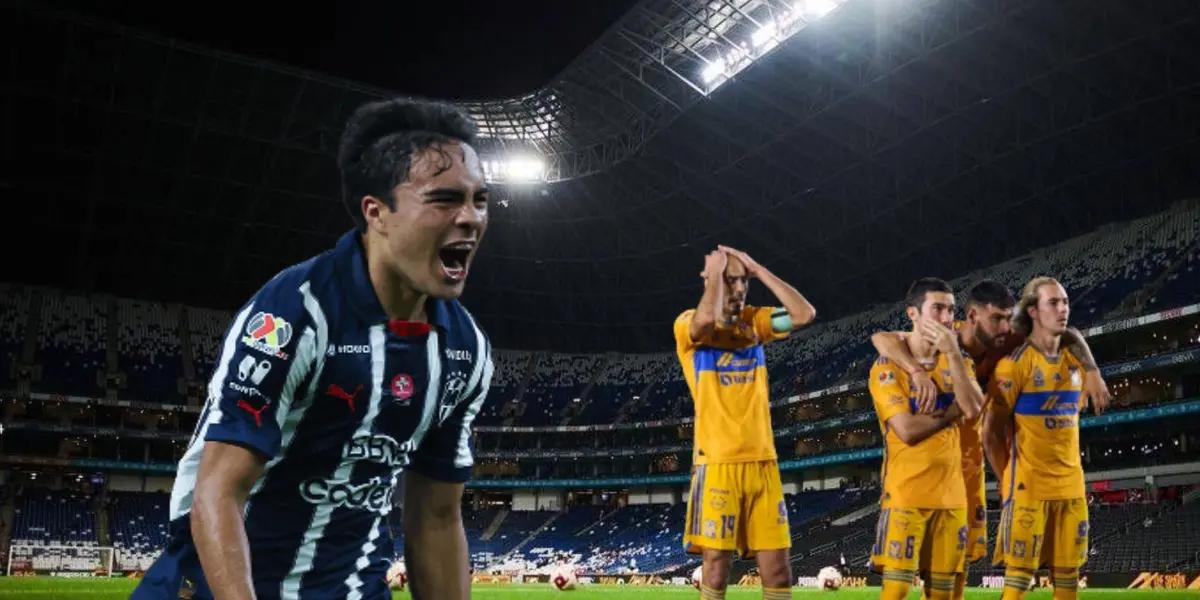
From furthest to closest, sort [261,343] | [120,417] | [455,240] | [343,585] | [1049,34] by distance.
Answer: [120,417], [1049,34], [343,585], [455,240], [261,343]

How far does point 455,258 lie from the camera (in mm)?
2719

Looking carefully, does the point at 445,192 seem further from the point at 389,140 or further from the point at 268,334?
the point at 268,334

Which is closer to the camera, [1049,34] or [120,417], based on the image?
[1049,34]

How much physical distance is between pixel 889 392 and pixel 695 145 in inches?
1380

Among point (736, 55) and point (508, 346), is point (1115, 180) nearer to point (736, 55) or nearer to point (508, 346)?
point (736, 55)

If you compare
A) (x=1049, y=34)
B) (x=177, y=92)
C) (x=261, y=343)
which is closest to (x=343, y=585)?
(x=261, y=343)

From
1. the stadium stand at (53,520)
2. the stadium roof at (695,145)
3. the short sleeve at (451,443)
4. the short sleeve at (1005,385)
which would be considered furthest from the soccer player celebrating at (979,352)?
the stadium stand at (53,520)

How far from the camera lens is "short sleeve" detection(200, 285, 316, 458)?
8.21 ft

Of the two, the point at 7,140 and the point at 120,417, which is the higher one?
the point at 7,140

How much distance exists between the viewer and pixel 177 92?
128 feet

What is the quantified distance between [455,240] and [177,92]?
4042 centimetres

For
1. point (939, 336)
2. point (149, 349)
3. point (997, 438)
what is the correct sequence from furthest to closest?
1. point (149, 349)
2. point (997, 438)
3. point (939, 336)

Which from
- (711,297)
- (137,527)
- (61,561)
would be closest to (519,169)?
(61,561)

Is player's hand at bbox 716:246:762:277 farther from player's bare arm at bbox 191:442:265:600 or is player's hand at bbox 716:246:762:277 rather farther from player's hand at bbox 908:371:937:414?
player's bare arm at bbox 191:442:265:600
